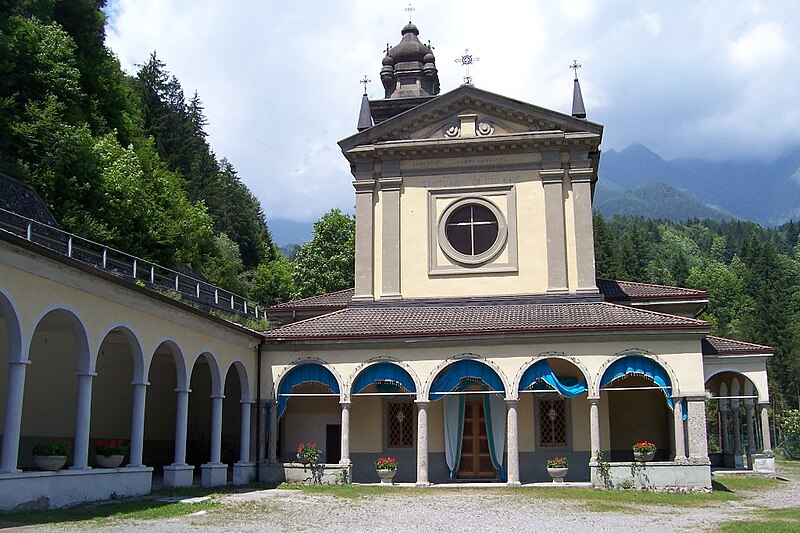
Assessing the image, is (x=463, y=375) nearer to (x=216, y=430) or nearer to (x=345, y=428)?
(x=345, y=428)

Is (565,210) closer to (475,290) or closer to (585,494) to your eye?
(475,290)

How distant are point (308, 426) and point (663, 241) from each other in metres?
122

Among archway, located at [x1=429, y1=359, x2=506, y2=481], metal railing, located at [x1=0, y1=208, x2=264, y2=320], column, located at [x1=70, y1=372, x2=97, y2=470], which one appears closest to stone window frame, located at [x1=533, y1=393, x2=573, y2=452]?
archway, located at [x1=429, y1=359, x2=506, y2=481]

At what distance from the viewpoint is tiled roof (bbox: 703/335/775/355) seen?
95.5 feet

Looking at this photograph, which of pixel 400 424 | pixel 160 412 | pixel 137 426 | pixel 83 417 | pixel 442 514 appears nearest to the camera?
pixel 442 514

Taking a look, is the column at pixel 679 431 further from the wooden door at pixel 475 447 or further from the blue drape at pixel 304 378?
the blue drape at pixel 304 378

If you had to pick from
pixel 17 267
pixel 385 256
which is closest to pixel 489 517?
pixel 17 267

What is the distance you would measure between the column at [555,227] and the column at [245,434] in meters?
10.7

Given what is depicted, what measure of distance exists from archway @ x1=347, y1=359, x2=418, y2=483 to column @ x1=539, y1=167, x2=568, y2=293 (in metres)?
6.43

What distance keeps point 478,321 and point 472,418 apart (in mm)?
3325

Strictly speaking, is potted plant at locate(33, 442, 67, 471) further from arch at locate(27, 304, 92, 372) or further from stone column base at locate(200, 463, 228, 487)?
stone column base at locate(200, 463, 228, 487)

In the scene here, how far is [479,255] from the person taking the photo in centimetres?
2953

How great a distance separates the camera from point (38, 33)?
127ft

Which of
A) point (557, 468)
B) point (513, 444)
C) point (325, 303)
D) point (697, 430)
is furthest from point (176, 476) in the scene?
point (697, 430)
